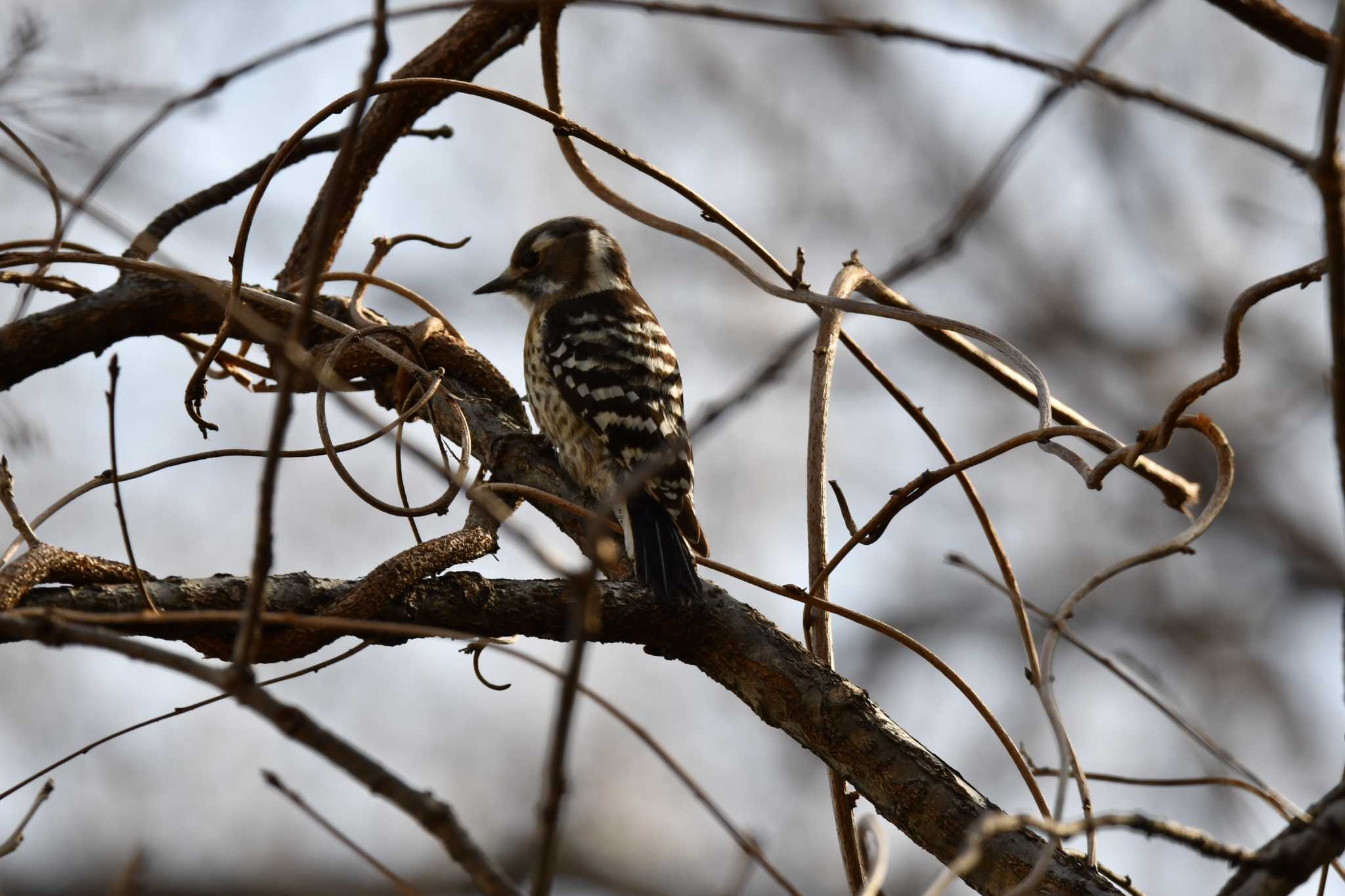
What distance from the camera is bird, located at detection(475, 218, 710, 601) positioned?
3537mm

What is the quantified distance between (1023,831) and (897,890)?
21.1 feet

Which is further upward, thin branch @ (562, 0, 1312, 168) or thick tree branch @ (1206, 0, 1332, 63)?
thick tree branch @ (1206, 0, 1332, 63)

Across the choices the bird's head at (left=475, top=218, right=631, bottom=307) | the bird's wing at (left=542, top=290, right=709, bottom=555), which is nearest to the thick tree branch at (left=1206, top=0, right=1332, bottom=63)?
the bird's wing at (left=542, top=290, right=709, bottom=555)

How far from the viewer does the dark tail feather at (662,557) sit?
7.89 ft

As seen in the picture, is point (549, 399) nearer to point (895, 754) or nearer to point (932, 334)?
point (932, 334)

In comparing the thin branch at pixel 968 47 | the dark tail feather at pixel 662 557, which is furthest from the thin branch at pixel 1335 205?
the dark tail feather at pixel 662 557

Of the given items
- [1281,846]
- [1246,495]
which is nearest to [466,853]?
[1281,846]

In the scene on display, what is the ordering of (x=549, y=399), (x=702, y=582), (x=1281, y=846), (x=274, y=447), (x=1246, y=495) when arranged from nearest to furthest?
1. (x=274, y=447)
2. (x=1281, y=846)
3. (x=702, y=582)
4. (x=549, y=399)
5. (x=1246, y=495)

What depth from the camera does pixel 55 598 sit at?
2143mm

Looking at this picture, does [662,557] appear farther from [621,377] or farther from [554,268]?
[554,268]

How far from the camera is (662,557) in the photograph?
266 cm

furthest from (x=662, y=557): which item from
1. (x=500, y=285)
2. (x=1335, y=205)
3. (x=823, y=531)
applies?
(x=500, y=285)

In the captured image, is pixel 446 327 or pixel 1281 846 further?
pixel 446 327

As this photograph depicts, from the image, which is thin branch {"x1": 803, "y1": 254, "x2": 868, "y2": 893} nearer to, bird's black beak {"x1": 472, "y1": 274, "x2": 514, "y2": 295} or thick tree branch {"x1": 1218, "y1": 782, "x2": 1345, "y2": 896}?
thick tree branch {"x1": 1218, "y1": 782, "x2": 1345, "y2": 896}
